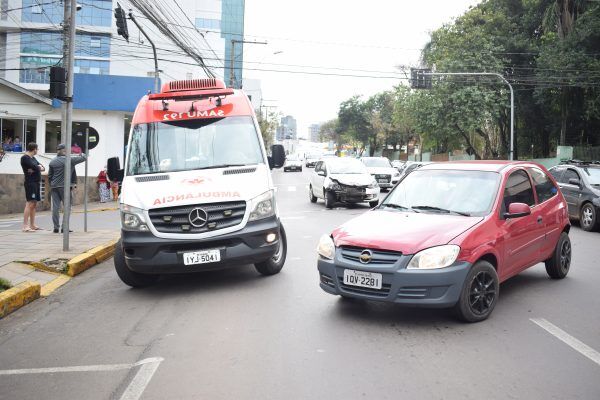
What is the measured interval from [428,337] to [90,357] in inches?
117

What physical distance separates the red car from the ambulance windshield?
2.24 metres

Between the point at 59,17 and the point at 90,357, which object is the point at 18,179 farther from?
the point at 59,17

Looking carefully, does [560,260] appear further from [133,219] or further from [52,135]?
[52,135]

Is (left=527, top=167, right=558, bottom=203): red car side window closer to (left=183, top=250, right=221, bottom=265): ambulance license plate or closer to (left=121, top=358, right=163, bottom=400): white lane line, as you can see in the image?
(left=183, top=250, right=221, bottom=265): ambulance license plate

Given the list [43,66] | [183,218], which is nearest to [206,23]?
[43,66]

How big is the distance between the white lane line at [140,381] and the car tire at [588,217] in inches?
455

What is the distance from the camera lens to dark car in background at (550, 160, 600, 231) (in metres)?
12.8

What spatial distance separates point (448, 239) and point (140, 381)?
3009 millimetres

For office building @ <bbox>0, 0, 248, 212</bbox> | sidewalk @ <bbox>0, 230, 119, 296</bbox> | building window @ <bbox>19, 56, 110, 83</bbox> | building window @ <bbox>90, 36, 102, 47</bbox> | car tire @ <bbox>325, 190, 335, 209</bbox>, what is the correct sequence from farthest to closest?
building window @ <bbox>19, 56, 110, 83</bbox>
building window @ <bbox>90, 36, 102, 47</bbox>
office building @ <bbox>0, 0, 248, 212</bbox>
car tire @ <bbox>325, 190, 335, 209</bbox>
sidewalk @ <bbox>0, 230, 119, 296</bbox>

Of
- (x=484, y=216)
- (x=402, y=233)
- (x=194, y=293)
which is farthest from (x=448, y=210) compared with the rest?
(x=194, y=293)

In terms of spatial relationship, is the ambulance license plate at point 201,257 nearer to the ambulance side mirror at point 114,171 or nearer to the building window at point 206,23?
the ambulance side mirror at point 114,171

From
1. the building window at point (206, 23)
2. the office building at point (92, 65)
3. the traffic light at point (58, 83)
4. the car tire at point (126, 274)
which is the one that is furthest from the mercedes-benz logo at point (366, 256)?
the building window at point (206, 23)

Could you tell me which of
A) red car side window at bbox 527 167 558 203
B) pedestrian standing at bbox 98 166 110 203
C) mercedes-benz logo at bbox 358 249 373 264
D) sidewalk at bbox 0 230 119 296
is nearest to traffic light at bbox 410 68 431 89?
pedestrian standing at bbox 98 166 110 203

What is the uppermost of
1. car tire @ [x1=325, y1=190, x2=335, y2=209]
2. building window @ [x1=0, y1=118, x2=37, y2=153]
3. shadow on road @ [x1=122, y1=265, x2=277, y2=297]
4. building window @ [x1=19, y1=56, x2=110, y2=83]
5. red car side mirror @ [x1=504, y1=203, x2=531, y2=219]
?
building window @ [x1=19, y1=56, x2=110, y2=83]
